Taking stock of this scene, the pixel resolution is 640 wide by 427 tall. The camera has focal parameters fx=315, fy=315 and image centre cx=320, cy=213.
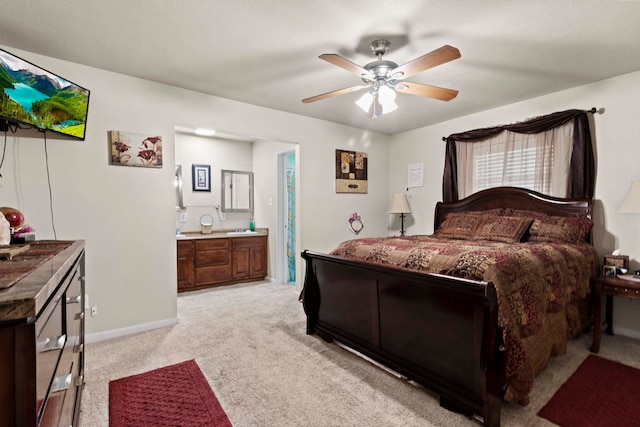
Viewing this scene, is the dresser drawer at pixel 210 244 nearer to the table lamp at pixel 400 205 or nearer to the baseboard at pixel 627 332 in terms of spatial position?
the table lamp at pixel 400 205

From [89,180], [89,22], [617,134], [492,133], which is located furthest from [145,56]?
[617,134]

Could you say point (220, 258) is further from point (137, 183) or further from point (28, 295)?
point (28, 295)

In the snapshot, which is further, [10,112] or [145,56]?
[145,56]

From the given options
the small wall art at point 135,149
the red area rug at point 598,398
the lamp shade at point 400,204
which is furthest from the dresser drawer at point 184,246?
the red area rug at point 598,398

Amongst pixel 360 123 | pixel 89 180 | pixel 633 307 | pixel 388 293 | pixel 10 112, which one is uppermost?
pixel 360 123

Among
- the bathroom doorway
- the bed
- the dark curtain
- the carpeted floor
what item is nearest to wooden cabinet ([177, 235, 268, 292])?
the bathroom doorway

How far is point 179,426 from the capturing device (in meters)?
1.79

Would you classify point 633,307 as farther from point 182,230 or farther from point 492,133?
point 182,230

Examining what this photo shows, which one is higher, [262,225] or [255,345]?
[262,225]

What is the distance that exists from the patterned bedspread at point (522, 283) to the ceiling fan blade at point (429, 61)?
50.0 inches

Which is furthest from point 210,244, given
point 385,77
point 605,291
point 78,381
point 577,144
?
point 577,144

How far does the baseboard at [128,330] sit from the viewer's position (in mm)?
2914

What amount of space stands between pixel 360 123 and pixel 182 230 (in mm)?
3341

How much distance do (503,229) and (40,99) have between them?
4.31 meters
